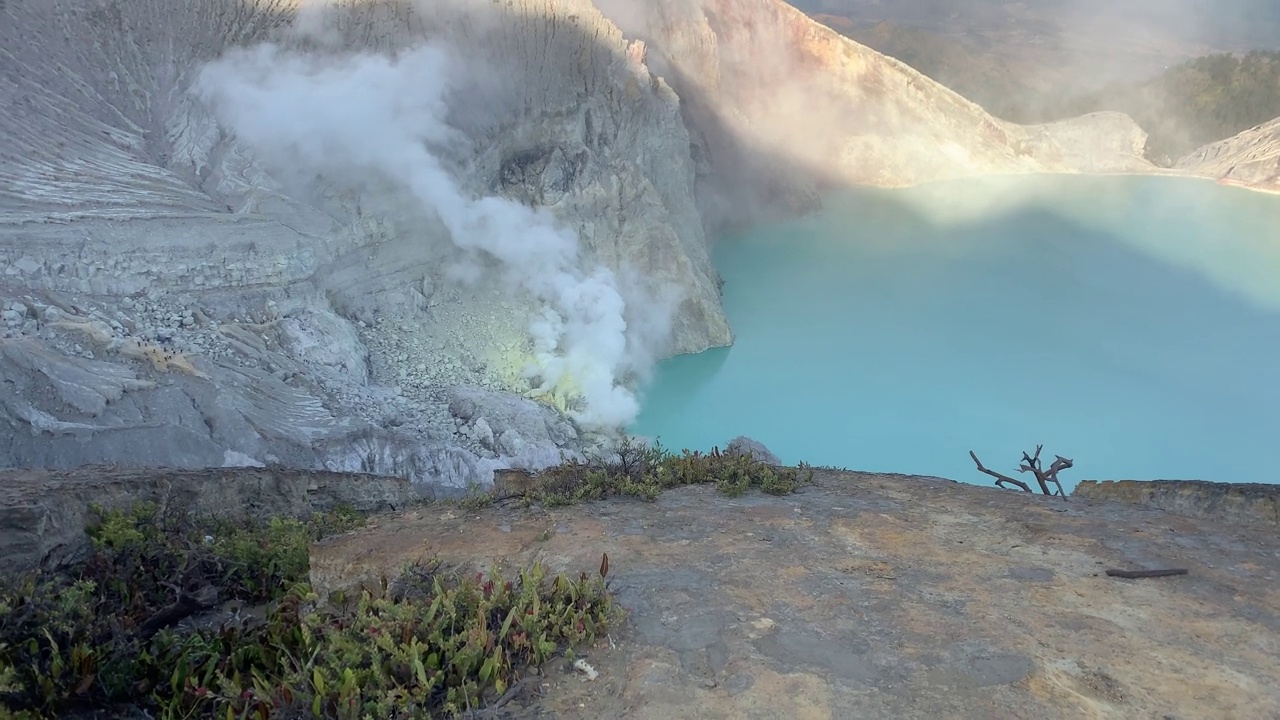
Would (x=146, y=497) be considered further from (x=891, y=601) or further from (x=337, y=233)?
(x=337, y=233)

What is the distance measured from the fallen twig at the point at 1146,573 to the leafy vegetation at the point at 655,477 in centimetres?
194

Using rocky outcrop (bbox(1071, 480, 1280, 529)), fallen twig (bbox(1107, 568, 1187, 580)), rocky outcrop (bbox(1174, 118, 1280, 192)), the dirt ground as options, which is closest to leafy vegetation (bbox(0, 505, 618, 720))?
the dirt ground

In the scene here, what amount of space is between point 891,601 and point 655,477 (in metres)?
2.01

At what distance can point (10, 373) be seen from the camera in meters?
8.77

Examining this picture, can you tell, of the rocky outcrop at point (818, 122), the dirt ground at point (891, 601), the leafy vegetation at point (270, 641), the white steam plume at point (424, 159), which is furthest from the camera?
the rocky outcrop at point (818, 122)

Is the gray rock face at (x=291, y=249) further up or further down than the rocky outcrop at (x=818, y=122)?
further down

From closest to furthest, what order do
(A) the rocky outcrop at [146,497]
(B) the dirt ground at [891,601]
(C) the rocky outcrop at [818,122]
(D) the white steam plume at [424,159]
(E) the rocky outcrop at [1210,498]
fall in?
(B) the dirt ground at [891,601] < (A) the rocky outcrop at [146,497] < (E) the rocky outcrop at [1210,498] < (D) the white steam plume at [424,159] < (C) the rocky outcrop at [818,122]

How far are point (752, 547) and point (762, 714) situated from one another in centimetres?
145

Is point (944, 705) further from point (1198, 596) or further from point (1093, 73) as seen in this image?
point (1093, 73)

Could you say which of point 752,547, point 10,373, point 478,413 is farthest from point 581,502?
point 478,413

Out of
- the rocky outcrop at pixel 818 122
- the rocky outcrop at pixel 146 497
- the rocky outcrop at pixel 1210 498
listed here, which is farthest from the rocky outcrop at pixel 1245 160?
the rocky outcrop at pixel 146 497

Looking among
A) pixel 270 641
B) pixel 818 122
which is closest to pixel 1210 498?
pixel 270 641

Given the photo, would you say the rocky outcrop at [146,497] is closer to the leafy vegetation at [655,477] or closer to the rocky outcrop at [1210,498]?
the leafy vegetation at [655,477]

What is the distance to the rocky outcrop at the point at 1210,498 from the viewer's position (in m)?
4.82
